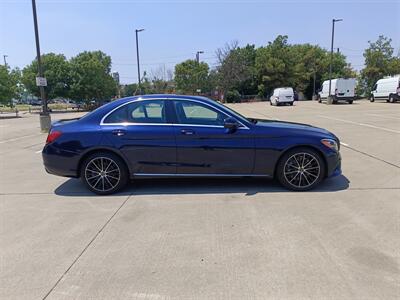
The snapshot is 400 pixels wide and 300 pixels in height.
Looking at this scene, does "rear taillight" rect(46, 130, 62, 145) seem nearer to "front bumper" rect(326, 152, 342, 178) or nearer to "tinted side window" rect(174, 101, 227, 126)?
"tinted side window" rect(174, 101, 227, 126)

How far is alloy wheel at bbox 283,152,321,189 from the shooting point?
5.75m

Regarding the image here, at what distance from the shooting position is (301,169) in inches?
227

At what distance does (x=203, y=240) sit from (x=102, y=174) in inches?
100.0

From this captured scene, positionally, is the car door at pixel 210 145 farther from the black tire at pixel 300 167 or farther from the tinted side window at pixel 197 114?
the black tire at pixel 300 167

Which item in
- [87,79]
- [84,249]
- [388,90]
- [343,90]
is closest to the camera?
[84,249]

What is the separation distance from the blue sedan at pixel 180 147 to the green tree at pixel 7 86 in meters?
38.8

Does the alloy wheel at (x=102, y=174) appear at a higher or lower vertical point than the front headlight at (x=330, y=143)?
lower

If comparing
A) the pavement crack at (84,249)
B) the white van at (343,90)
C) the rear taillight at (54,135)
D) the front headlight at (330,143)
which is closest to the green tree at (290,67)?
the white van at (343,90)

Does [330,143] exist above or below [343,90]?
below

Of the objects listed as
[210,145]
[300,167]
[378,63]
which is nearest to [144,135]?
[210,145]

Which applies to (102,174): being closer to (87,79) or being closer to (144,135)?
(144,135)

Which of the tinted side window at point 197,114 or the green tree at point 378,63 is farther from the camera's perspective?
the green tree at point 378,63

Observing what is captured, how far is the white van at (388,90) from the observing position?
110 feet

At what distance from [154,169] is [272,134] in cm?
199
